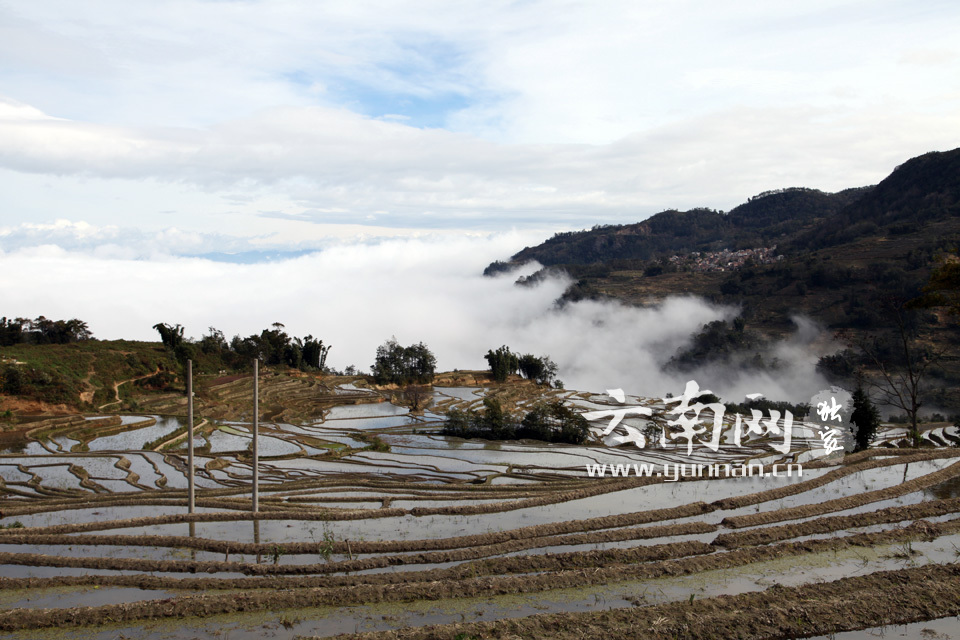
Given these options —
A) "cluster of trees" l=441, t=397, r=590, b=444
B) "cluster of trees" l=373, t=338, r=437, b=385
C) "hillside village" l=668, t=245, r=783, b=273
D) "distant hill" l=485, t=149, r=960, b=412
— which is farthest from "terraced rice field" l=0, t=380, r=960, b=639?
"hillside village" l=668, t=245, r=783, b=273

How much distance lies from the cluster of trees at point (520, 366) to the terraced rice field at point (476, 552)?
146ft

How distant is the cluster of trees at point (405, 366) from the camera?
6556 cm

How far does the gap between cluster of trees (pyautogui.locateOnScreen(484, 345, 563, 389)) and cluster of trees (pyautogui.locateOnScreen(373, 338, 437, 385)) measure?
22.8 feet

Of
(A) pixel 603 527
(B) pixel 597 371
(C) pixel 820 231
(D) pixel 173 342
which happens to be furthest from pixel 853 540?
(C) pixel 820 231

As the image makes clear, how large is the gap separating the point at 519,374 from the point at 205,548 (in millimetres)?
62079

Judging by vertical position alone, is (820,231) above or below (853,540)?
above

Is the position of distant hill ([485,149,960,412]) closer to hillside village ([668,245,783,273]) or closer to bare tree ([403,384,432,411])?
hillside village ([668,245,783,273])

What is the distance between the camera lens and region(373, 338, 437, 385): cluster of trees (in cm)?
6556

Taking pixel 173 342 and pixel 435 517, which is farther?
pixel 173 342

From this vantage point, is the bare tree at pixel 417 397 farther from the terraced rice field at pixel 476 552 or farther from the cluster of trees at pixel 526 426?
the terraced rice field at pixel 476 552

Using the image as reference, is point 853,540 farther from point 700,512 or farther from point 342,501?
point 342,501

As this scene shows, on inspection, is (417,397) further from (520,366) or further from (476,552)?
(476,552)

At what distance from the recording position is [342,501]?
741 inches

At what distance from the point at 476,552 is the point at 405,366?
54875 mm
